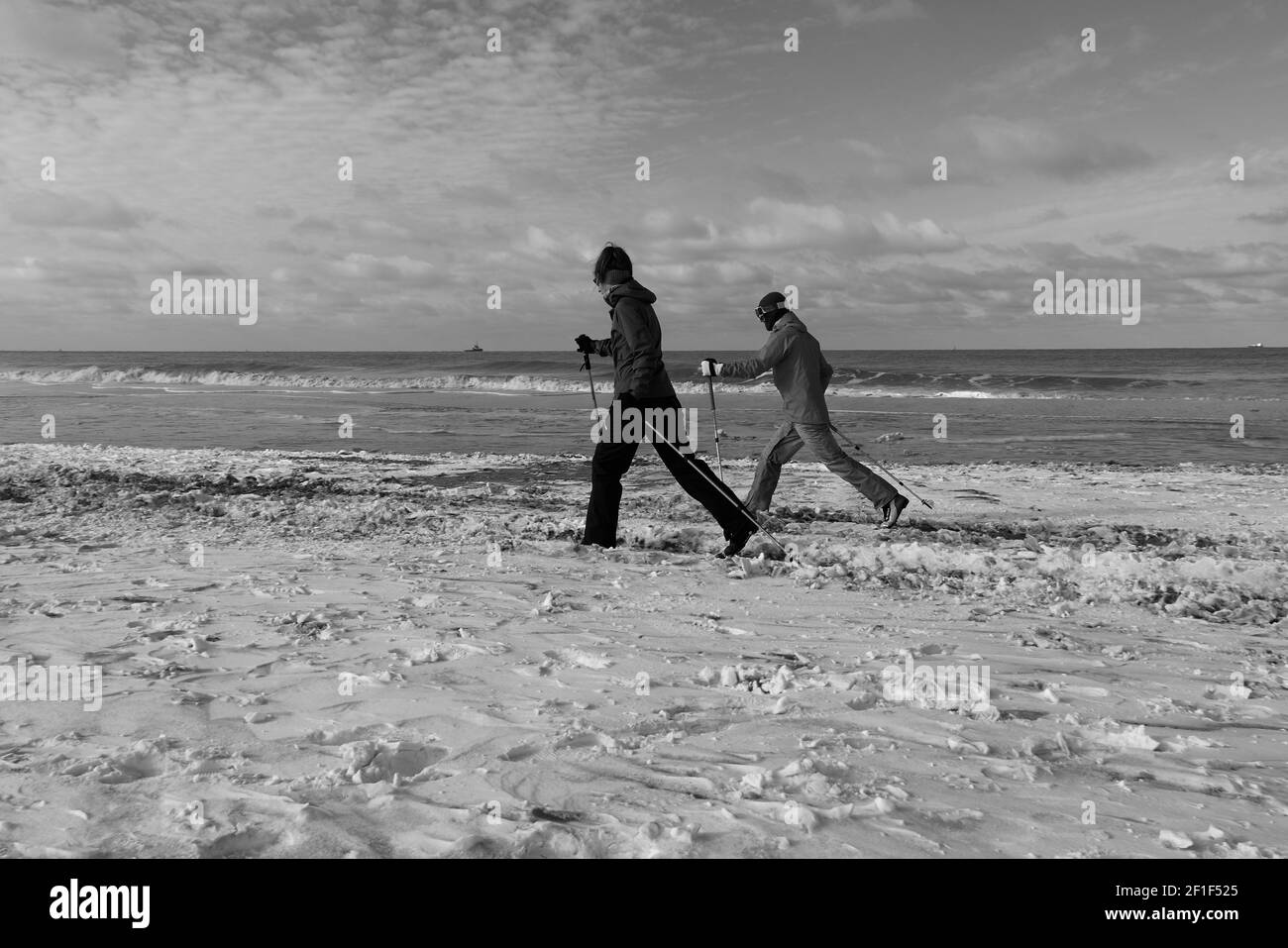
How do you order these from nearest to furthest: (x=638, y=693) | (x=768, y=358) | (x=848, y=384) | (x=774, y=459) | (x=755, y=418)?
(x=638, y=693), (x=768, y=358), (x=774, y=459), (x=755, y=418), (x=848, y=384)

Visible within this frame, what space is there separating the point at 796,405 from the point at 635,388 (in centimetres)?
180

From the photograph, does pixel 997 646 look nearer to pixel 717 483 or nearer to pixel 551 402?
pixel 717 483

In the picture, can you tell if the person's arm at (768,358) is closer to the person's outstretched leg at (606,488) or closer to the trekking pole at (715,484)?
the trekking pole at (715,484)

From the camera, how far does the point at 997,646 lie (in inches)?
170

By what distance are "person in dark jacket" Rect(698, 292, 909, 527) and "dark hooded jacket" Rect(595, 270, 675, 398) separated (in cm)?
94

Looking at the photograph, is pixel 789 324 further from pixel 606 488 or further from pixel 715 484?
pixel 606 488

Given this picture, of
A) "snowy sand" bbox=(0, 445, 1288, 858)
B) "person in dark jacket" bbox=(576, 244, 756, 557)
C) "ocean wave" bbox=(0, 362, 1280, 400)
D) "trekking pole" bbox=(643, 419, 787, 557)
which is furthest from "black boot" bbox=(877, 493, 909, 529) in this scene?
"ocean wave" bbox=(0, 362, 1280, 400)

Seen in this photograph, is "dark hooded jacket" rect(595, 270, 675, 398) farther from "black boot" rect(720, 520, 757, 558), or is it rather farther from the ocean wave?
the ocean wave

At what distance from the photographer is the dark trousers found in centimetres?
648

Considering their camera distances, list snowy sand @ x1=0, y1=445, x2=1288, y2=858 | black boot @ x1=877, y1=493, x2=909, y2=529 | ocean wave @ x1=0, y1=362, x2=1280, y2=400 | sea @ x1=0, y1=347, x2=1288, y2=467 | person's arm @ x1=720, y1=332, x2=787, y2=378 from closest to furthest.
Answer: snowy sand @ x1=0, y1=445, x2=1288, y2=858, person's arm @ x1=720, y1=332, x2=787, y2=378, black boot @ x1=877, y1=493, x2=909, y2=529, sea @ x1=0, y1=347, x2=1288, y2=467, ocean wave @ x1=0, y1=362, x2=1280, y2=400

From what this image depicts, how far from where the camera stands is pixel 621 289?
6.45 meters

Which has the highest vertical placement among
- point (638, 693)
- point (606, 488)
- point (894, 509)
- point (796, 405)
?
point (796, 405)

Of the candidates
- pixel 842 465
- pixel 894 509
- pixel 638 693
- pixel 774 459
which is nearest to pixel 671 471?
pixel 774 459

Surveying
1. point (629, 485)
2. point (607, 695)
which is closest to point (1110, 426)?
point (629, 485)
